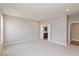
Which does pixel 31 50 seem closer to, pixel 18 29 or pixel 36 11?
pixel 18 29

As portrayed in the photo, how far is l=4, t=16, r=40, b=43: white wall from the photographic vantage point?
176cm

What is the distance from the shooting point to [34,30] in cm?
214

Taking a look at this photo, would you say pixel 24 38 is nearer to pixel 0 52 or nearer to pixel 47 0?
pixel 0 52

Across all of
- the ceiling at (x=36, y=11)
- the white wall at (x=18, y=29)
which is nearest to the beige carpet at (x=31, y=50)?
the white wall at (x=18, y=29)

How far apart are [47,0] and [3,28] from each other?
3.78 feet

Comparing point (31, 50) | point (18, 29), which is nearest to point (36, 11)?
point (18, 29)

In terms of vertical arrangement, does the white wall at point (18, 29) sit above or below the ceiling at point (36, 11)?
below

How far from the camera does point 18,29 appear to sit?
74.2 inches

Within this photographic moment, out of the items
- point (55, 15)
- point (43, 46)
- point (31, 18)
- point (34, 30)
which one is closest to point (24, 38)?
point (34, 30)

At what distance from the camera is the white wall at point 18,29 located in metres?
1.76

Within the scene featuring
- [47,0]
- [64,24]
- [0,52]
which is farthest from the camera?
[64,24]

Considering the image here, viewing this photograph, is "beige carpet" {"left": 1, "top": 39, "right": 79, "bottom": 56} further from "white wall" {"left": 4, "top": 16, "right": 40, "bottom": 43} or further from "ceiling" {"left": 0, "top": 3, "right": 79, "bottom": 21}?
"ceiling" {"left": 0, "top": 3, "right": 79, "bottom": 21}

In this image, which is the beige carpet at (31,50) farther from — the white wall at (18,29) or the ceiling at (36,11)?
the ceiling at (36,11)

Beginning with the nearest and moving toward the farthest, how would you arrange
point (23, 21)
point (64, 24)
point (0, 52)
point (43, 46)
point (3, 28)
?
1. point (0, 52)
2. point (3, 28)
3. point (23, 21)
4. point (64, 24)
5. point (43, 46)
